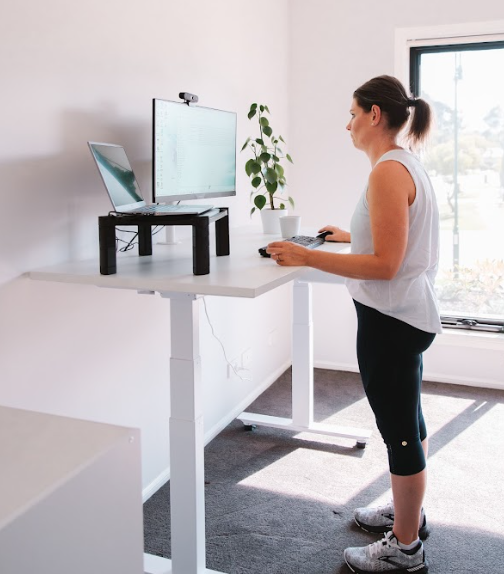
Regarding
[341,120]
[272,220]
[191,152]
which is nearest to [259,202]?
[272,220]

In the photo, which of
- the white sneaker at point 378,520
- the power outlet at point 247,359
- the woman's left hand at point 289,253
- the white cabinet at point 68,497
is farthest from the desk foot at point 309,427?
the white cabinet at point 68,497

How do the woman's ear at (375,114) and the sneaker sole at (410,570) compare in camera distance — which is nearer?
the woman's ear at (375,114)

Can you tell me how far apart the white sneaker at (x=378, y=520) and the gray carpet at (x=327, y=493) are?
32 millimetres

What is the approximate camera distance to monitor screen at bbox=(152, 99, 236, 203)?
211 centimetres

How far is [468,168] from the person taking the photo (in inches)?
148

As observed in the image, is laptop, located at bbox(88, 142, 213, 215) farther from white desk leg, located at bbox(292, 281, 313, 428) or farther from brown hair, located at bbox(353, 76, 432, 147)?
white desk leg, located at bbox(292, 281, 313, 428)

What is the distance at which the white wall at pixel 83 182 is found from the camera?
1.84 m

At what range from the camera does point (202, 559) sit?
1.96 m

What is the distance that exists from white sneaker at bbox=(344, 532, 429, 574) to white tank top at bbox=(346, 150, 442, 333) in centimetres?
Result: 71

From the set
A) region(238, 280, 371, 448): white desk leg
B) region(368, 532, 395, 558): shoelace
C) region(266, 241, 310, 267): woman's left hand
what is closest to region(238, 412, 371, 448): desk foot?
region(238, 280, 371, 448): white desk leg

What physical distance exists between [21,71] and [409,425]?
1.49 metres

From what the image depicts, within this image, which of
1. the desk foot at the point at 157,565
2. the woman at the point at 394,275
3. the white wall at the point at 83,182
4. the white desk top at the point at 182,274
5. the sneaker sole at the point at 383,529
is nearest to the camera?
the white desk top at the point at 182,274

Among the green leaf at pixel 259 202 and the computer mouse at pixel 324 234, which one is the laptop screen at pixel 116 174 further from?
the green leaf at pixel 259 202

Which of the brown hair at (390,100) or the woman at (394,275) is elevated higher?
the brown hair at (390,100)
